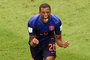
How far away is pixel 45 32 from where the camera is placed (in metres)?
8.27

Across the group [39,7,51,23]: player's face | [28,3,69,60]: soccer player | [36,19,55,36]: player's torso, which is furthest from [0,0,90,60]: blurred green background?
[39,7,51,23]: player's face

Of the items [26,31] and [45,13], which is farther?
[26,31]

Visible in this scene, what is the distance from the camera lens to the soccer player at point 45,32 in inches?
322

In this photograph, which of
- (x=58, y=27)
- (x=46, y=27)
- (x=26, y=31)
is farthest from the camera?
(x=26, y=31)

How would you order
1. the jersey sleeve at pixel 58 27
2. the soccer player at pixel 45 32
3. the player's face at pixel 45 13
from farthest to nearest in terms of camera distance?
the jersey sleeve at pixel 58 27, the soccer player at pixel 45 32, the player's face at pixel 45 13

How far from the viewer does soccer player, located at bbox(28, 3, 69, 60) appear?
26.8 ft

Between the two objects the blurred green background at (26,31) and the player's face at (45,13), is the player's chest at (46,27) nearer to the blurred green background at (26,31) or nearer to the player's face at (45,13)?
the player's face at (45,13)

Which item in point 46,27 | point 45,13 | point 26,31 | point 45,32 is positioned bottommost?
point 26,31

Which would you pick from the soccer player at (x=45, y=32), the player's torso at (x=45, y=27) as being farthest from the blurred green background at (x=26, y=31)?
the player's torso at (x=45, y=27)

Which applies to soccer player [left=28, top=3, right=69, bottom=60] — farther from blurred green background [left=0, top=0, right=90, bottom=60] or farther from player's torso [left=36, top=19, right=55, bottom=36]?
blurred green background [left=0, top=0, right=90, bottom=60]

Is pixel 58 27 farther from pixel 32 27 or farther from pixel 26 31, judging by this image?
pixel 26 31

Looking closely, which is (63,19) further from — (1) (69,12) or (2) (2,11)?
(2) (2,11)

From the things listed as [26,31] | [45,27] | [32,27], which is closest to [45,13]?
A: [45,27]

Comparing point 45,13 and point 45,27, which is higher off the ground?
point 45,13
